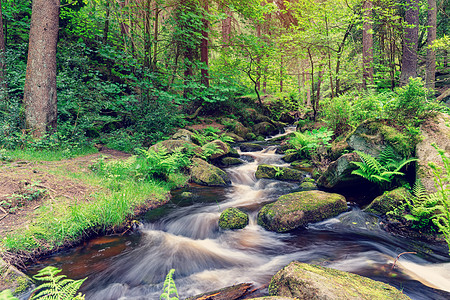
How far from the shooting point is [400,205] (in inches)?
185

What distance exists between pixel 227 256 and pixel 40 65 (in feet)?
25.5

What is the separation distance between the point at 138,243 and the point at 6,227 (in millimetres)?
2077

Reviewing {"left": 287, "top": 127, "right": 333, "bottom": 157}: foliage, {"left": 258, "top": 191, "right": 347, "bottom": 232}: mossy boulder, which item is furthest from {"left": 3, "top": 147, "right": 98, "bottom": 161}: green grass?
{"left": 287, "top": 127, "right": 333, "bottom": 157}: foliage

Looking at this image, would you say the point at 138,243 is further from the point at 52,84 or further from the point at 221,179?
the point at 52,84

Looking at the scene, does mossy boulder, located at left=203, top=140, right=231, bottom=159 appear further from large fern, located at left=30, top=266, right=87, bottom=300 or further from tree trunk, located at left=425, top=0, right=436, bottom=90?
tree trunk, located at left=425, top=0, right=436, bottom=90

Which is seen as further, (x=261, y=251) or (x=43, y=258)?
(x=261, y=251)

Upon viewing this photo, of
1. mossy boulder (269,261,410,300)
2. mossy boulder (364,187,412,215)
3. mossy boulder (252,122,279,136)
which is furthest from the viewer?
mossy boulder (252,122,279,136)

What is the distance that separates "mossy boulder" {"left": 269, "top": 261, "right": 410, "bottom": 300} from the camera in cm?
226

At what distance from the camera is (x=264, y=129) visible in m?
15.9

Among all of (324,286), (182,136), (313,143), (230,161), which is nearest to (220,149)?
(230,161)

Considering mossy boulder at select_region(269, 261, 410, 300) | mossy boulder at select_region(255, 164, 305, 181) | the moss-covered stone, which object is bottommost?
mossy boulder at select_region(269, 261, 410, 300)

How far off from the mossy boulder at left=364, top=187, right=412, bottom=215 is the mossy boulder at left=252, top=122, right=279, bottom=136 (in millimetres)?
10907

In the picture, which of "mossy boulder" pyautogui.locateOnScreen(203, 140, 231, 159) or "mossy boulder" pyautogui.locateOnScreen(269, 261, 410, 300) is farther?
"mossy boulder" pyautogui.locateOnScreen(203, 140, 231, 159)

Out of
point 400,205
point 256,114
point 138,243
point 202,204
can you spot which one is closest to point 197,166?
point 202,204
